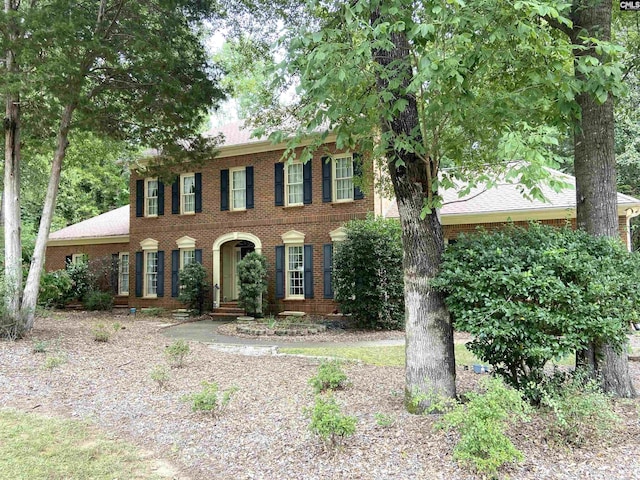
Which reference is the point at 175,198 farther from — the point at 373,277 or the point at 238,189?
the point at 373,277

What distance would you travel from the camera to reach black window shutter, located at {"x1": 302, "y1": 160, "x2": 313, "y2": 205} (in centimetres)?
1555

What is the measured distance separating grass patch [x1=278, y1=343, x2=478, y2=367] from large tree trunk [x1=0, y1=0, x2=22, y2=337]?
5367mm

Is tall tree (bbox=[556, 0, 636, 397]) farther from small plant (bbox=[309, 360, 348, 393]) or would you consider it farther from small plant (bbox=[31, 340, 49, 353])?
small plant (bbox=[31, 340, 49, 353])

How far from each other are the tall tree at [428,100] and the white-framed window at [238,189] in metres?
11.9

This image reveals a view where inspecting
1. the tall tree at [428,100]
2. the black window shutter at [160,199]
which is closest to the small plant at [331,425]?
the tall tree at [428,100]

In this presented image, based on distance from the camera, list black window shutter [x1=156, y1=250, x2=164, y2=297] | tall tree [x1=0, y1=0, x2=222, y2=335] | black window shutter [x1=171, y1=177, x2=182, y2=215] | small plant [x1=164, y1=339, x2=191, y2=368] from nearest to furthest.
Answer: small plant [x1=164, y1=339, x2=191, y2=368]
tall tree [x1=0, y1=0, x2=222, y2=335]
black window shutter [x1=171, y1=177, x2=182, y2=215]
black window shutter [x1=156, y1=250, x2=164, y2=297]

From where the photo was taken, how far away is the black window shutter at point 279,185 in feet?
52.6

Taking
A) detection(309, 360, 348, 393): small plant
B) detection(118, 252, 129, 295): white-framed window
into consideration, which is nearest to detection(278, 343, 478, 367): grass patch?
detection(309, 360, 348, 393): small plant

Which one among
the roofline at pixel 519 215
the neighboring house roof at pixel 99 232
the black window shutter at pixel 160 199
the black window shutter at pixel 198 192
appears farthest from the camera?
the neighboring house roof at pixel 99 232

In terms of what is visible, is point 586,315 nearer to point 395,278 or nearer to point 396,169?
point 396,169

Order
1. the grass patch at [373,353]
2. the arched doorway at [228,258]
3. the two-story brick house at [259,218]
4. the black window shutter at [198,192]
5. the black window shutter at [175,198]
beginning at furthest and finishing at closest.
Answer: the black window shutter at [175,198] → the black window shutter at [198,192] → the arched doorway at [228,258] → the two-story brick house at [259,218] → the grass patch at [373,353]

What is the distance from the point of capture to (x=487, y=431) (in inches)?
133

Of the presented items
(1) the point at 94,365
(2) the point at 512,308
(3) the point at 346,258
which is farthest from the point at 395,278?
(2) the point at 512,308

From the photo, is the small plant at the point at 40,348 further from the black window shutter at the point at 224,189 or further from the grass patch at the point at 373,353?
the black window shutter at the point at 224,189
